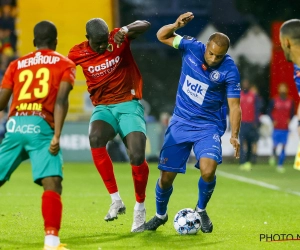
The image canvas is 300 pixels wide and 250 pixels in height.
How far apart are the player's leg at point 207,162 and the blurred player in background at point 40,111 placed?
2002 mm

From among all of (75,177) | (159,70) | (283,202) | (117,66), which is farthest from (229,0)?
(117,66)

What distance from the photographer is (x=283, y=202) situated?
38.6 feet

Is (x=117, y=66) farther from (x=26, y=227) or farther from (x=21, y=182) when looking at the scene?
(x=21, y=182)

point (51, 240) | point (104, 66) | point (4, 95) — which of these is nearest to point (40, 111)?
point (4, 95)

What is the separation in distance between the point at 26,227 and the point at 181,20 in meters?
2.95

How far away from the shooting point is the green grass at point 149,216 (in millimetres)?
7631

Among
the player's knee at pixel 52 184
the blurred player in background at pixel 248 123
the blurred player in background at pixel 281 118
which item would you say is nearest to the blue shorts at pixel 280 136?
the blurred player in background at pixel 281 118

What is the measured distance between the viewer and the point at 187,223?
8.21 m

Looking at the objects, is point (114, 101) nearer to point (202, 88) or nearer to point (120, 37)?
point (120, 37)

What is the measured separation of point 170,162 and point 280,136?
1165cm

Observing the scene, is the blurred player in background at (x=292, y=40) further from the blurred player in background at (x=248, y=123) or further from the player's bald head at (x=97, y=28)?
the blurred player in background at (x=248, y=123)

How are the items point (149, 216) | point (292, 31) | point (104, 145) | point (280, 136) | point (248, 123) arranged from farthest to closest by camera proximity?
point (248, 123) < point (280, 136) < point (149, 216) < point (104, 145) < point (292, 31)

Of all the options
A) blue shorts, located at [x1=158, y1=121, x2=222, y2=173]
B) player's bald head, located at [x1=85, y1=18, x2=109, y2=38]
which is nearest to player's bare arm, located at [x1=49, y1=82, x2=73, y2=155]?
player's bald head, located at [x1=85, y1=18, x2=109, y2=38]

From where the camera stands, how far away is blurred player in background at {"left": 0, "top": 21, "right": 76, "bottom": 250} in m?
6.66
